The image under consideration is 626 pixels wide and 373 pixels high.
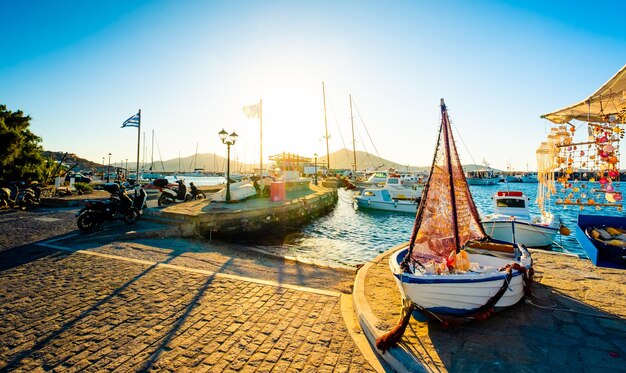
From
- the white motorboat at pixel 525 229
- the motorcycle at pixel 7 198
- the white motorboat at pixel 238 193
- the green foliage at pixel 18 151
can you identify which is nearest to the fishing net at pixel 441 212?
the white motorboat at pixel 525 229

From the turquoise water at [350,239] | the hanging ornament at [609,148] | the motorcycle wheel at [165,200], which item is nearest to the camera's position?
the hanging ornament at [609,148]

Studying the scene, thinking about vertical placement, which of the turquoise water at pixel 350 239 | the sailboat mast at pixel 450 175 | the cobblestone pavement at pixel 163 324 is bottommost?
the turquoise water at pixel 350 239

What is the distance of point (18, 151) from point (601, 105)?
28471mm

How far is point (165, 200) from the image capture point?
16.8 meters

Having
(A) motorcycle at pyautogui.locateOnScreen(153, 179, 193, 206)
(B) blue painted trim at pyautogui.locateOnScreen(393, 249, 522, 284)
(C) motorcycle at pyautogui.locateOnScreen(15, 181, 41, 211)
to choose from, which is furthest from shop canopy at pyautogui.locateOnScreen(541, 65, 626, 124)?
(C) motorcycle at pyautogui.locateOnScreen(15, 181, 41, 211)

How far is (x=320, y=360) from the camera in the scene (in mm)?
3588

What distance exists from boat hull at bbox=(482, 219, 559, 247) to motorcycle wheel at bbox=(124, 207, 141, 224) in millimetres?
15513

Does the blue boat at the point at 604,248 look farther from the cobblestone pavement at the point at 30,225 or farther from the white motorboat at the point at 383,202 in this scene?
the white motorboat at the point at 383,202

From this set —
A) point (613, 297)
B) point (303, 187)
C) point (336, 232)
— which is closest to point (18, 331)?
point (613, 297)

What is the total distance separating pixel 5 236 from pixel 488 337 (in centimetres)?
1400

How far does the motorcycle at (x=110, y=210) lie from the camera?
1042cm

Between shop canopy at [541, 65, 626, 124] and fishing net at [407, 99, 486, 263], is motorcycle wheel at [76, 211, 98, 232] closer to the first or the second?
fishing net at [407, 99, 486, 263]

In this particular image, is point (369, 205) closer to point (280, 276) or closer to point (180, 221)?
point (180, 221)

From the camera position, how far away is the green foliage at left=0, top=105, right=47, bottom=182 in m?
17.8
